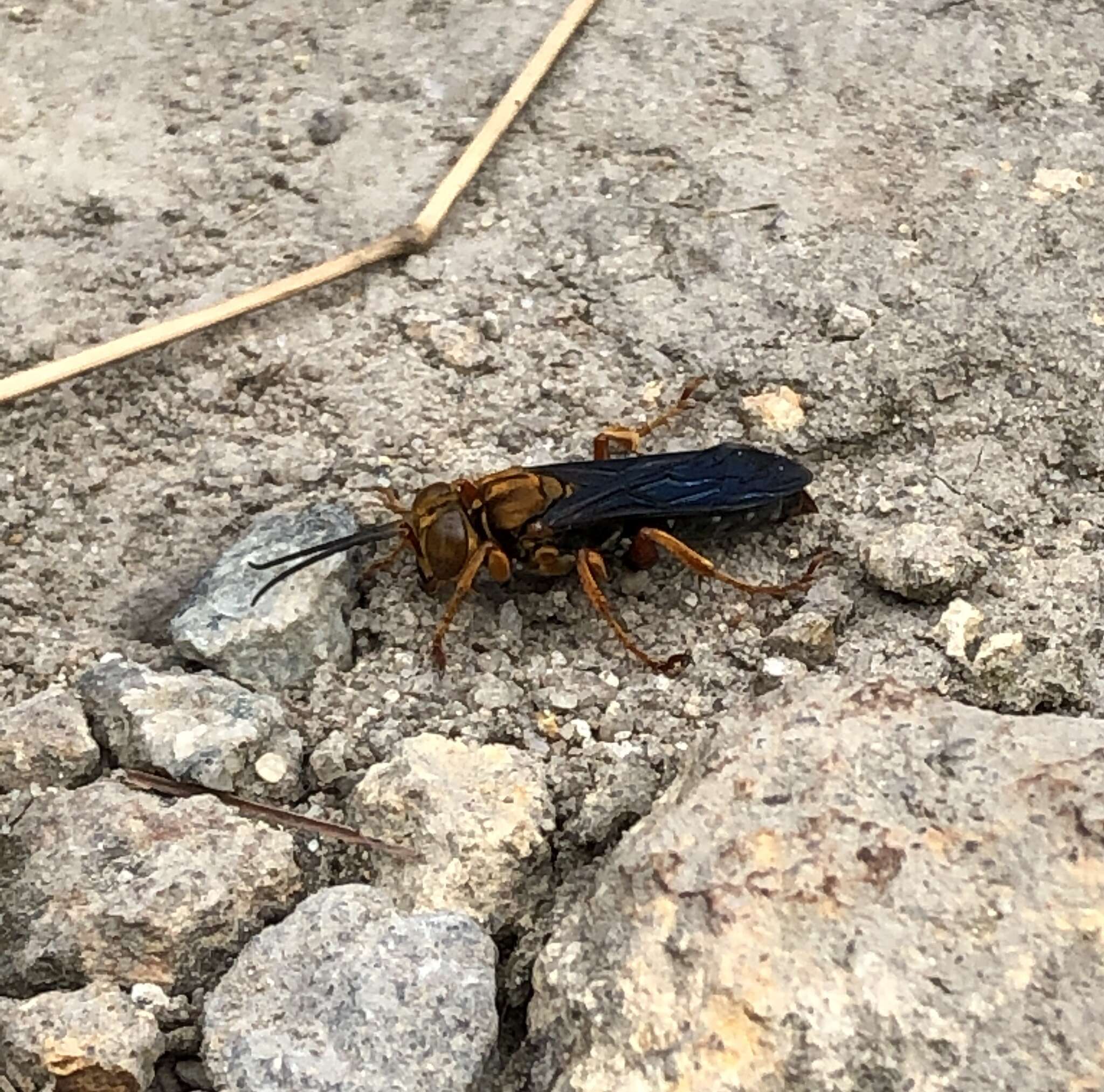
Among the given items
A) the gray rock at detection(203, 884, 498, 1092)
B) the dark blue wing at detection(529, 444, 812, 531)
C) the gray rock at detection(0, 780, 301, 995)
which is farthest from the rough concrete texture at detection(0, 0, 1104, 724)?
the gray rock at detection(203, 884, 498, 1092)

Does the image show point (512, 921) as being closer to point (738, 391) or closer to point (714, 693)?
point (714, 693)

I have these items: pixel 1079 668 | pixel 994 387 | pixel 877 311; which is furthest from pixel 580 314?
pixel 1079 668

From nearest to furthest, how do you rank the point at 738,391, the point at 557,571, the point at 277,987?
1. the point at 277,987
2. the point at 557,571
3. the point at 738,391

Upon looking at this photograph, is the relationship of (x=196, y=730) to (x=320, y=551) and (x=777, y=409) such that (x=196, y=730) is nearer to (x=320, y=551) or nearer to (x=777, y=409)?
(x=320, y=551)

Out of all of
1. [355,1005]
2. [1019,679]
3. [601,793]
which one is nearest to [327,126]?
[601,793]

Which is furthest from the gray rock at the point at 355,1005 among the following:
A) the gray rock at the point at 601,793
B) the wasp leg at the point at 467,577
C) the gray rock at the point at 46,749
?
the wasp leg at the point at 467,577

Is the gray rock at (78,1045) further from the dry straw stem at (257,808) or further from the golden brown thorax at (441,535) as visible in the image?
the golden brown thorax at (441,535)
